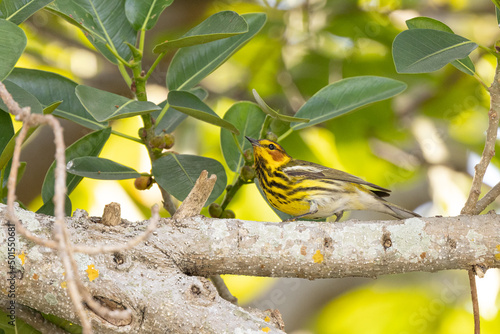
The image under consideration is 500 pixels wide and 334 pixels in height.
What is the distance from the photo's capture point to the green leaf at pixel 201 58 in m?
2.38

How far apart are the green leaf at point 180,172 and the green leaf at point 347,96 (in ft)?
1.49

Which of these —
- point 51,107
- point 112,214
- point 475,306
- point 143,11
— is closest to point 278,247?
point 112,214

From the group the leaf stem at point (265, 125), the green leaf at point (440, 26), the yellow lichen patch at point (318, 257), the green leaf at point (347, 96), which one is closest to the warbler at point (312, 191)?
the leaf stem at point (265, 125)

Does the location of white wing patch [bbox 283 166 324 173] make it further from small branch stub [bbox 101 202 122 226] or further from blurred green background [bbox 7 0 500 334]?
small branch stub [bbox 101 202 122 226]

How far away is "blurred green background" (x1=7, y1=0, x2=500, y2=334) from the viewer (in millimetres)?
4043

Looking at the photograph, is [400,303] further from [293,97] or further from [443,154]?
[293,97]

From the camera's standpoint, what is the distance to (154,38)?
397 centimetres

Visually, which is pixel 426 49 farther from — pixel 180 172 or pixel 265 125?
pixel 180 172

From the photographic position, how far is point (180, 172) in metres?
2.36

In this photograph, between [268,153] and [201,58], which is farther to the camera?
[268,153]

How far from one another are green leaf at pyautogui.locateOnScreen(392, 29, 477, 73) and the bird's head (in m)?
0.84

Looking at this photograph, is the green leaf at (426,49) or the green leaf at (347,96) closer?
the green leaf at (426,49)

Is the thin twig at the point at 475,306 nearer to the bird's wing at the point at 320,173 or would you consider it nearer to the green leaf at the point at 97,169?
the bird's wing at the point at 320,173

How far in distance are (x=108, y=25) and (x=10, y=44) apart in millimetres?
586
